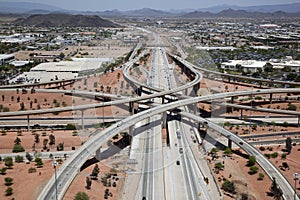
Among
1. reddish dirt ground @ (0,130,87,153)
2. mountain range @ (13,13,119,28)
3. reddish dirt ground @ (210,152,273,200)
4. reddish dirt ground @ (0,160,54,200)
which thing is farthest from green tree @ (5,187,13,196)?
mountain range @ (13,13,119,28)

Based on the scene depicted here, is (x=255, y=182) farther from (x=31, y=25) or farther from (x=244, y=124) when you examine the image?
(x=31, y=25)

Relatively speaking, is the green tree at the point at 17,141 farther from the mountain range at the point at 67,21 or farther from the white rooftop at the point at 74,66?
the mountain range at the point at 67,21

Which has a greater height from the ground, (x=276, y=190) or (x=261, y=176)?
(x=276, y=190)

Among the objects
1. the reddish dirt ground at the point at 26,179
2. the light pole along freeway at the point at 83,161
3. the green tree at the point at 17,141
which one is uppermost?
the light pole along freeway at the point at 83,161

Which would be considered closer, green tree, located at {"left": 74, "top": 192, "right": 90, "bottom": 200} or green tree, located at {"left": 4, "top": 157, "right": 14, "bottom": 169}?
green tree, located at {"left": 74, "top": 192, "right": 90, "bottom": 200}

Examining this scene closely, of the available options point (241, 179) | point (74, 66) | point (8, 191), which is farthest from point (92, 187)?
point (74, 66)

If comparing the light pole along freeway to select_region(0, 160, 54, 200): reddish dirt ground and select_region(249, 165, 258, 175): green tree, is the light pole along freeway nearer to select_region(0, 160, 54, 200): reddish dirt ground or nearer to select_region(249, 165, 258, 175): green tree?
select_region(249, 165, 258, 175): green tree

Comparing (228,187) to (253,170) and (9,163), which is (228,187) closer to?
(253,170)

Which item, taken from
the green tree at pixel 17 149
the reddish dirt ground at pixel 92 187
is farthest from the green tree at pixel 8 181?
the green tree at pixel 17 149

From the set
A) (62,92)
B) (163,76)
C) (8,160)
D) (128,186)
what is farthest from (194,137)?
(163,76)

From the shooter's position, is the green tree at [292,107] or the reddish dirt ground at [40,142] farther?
the green tree at [292,107]

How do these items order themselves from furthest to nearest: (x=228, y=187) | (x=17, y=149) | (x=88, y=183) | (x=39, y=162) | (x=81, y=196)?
(x=17, y=149) < (x=39, y=162) < (x=228, y=187) < (x=88, y=183) < (x=81, y=196)
